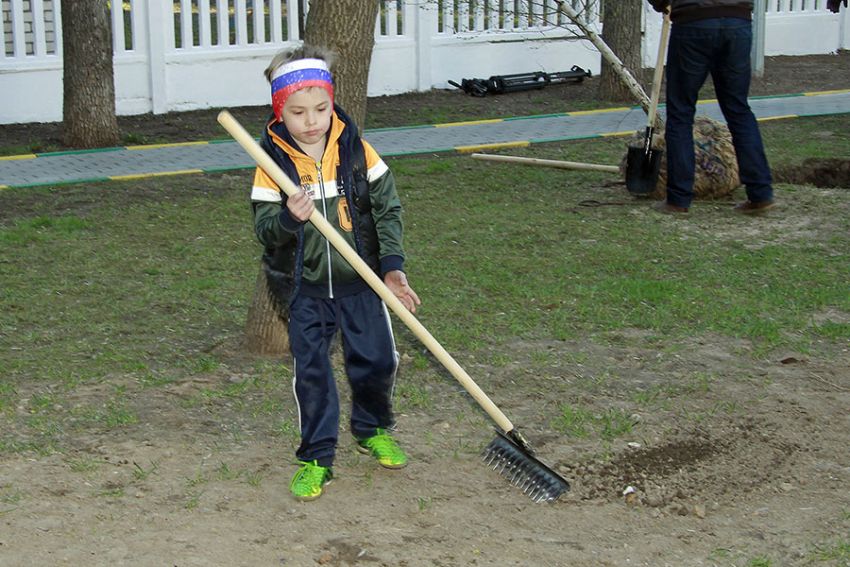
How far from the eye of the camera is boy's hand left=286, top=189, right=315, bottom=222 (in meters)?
3.56

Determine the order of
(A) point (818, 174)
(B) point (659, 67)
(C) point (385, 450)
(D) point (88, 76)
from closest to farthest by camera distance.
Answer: (C) point (385, 450)
(B) point (659, 67)
(A) point (818, 174)
(D) point (88, 76)

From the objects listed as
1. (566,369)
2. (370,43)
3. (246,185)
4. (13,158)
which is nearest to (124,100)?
(13,158)

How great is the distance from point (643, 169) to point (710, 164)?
1.59 feet

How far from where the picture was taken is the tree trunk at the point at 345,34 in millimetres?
5238

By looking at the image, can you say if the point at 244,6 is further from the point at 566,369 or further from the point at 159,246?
the point at 566,369

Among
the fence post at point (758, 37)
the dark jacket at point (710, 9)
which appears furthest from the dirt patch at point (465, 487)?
the fence post at point (758, 37)

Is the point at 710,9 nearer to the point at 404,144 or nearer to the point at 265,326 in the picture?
the point at 265,326

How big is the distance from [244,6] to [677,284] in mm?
8408

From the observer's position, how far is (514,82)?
1465cm

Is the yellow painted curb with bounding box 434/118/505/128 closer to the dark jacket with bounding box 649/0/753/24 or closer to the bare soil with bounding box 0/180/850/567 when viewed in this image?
the dark jacket with bounding box 649/0/753/24

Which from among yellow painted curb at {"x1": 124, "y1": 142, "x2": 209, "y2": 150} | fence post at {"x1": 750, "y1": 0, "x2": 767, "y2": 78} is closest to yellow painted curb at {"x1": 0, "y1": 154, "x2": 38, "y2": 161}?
yellow painted curb at {"x1": 124, "y1": 142, "x2": 209, "y2": 150}

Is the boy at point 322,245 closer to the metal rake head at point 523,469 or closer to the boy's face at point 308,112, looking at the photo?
the boy's face at point 308,112

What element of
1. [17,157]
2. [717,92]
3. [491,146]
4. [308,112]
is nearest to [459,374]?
[308,112]

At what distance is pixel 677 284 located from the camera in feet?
20.9
